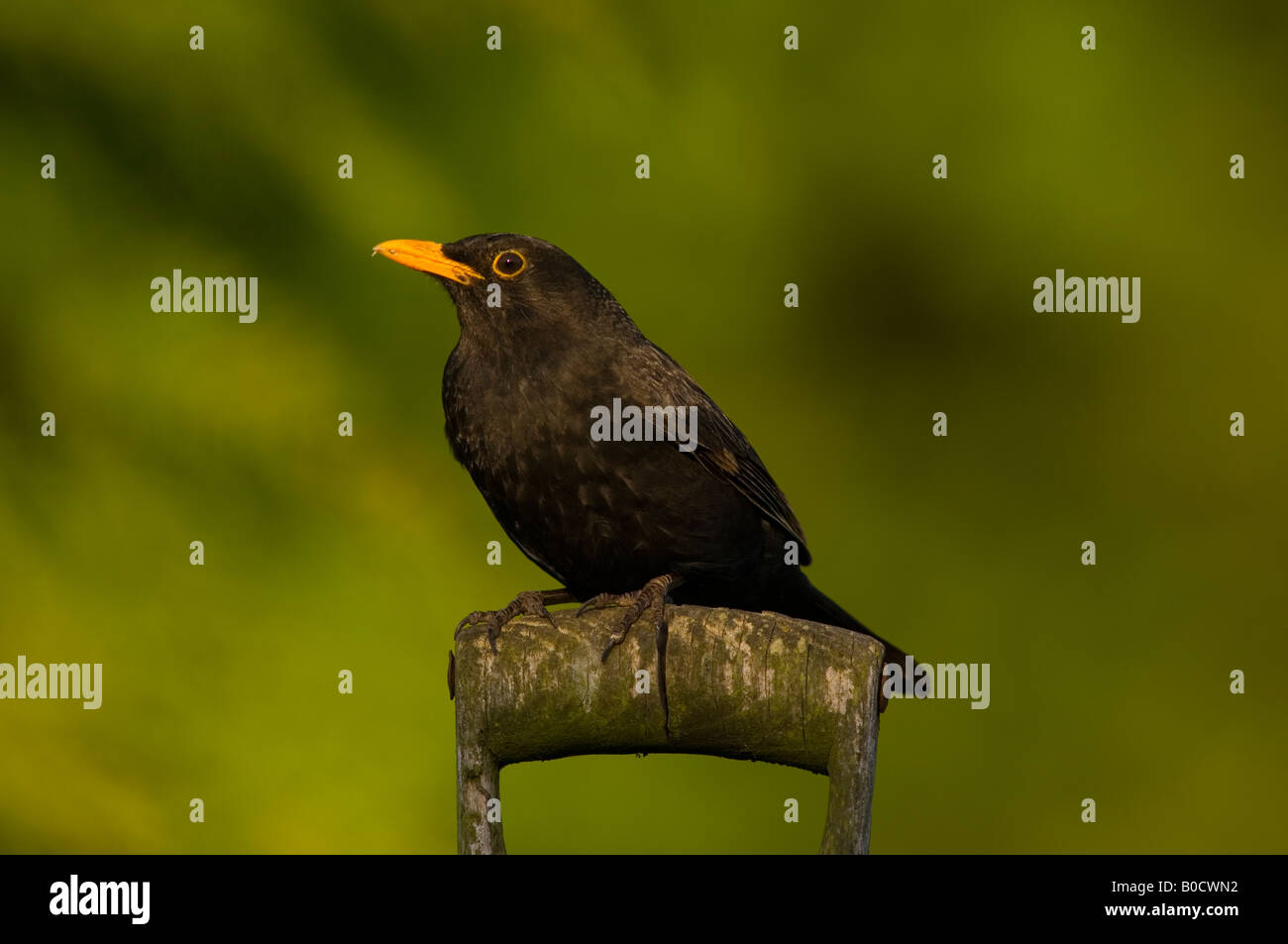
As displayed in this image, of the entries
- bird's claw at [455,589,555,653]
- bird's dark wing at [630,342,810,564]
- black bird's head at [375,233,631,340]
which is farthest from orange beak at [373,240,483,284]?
bird's claw at [455,589,555,653]

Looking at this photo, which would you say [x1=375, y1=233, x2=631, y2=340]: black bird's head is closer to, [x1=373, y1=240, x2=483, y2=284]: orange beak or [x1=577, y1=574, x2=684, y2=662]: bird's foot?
[x1=373, y1=240, x2=483, y2=284]: orange beak

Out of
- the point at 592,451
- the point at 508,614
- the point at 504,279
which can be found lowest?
the point at 508,614

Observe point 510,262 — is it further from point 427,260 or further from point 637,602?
point 637,602

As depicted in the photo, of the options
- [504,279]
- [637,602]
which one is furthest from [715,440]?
[637,602]

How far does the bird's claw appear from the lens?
466cm

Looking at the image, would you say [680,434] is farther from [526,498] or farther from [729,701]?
[729,701]

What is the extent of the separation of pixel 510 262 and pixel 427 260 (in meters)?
0.32

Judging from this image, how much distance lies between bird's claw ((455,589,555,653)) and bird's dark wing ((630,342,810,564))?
0.85m

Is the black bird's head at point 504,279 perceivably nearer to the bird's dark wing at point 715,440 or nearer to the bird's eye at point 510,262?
the bird's eye at point 510,262

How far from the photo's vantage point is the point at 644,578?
5.79 meters

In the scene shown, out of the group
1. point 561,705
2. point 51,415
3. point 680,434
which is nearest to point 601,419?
point 680,434

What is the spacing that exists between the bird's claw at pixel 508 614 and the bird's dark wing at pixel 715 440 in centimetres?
85

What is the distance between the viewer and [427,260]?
19.7ft

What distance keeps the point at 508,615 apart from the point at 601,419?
83 centimetres
